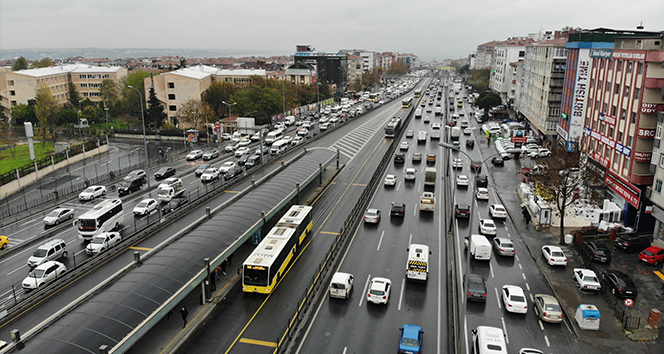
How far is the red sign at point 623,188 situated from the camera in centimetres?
3794

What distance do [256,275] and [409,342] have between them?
1023 centimetres

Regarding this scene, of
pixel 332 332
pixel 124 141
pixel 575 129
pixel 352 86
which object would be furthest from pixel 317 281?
pixel 352 86

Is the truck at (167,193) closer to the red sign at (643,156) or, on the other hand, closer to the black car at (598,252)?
the black car at (598,252)

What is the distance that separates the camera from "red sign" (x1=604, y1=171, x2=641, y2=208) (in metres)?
37.9

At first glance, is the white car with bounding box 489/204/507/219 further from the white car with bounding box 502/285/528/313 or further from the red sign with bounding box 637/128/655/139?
the white car with bounding box 502/285/528/313

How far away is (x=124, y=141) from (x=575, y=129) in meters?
80.8

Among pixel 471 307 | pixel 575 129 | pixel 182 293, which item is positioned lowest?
pixel 471 307

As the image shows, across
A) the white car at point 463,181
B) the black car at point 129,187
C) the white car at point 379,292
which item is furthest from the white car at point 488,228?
the black car at point 129,187

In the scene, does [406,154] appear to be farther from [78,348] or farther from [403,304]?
[78,348]

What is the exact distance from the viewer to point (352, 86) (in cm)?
19900

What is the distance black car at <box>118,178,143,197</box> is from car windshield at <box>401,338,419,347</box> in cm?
3926

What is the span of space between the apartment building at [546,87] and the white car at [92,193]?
64594 millimetres

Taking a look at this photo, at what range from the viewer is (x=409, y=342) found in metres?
21.6

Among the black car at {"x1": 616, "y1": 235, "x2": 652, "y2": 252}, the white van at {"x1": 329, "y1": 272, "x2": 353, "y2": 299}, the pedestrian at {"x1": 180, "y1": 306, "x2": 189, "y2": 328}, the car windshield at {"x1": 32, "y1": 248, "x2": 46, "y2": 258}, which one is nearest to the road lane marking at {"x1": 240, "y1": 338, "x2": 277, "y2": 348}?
the pedestrian at {"x1": 180, "y1": 306, "x2": 189, "y2": 328}
